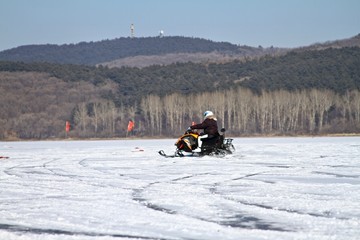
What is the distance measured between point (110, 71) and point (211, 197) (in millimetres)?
132027

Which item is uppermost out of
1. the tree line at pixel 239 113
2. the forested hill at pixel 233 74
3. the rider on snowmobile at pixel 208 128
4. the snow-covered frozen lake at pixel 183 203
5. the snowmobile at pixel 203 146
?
the forested hill at pixel 233 74

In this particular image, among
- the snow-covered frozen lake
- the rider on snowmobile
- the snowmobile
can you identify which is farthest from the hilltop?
the snow-covered frozen lake

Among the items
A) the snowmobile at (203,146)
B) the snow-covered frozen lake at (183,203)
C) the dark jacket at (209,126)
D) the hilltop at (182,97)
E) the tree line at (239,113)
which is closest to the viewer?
the snow-covered frozen lake at (183,203)

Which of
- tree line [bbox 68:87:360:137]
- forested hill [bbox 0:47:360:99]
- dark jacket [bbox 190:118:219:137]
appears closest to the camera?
dark jacket [bbox 190:118:219:137]

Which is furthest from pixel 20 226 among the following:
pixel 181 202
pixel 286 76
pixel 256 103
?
pixel 286 76

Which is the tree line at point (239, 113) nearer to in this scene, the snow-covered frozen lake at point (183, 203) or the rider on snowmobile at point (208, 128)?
the rider on snowmobile at point (208, 128)

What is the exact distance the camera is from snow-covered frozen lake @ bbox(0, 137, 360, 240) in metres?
6.99

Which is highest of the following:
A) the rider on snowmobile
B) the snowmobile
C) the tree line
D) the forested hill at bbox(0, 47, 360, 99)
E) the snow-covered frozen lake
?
the forested hill at bbox(0, 47, 360, 99)

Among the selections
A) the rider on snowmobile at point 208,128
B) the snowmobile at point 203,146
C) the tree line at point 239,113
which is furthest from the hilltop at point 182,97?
the rider on snowmobile at point 208,128

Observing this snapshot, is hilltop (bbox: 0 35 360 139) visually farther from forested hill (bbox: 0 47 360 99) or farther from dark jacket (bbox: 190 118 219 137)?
dark jacket (bbox: 190 118 219 137)

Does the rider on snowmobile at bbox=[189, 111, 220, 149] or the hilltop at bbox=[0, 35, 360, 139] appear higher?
the hilltop at bbox=[0, 35, 360, 139]

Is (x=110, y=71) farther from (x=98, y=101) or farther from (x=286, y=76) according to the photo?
(x=286, y=76)

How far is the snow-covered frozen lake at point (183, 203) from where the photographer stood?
6.99 metres

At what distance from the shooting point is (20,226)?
291 inches
